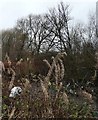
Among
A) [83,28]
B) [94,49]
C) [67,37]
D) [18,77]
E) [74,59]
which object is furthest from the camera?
[67,37]

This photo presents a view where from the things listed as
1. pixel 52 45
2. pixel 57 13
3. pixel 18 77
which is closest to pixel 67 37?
pixel 52 45

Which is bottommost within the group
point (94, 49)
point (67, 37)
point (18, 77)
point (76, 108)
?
point (76, 108)

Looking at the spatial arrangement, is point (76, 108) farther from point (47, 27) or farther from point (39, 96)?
point (47, 27)

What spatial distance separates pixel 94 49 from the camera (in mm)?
9578

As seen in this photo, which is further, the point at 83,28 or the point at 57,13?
the point at 57,13

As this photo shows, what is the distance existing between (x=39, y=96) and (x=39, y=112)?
0.10 m

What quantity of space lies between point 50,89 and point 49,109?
1.06 feet

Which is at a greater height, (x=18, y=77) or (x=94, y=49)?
(x=94, y=49)

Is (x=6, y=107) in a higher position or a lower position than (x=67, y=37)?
lower

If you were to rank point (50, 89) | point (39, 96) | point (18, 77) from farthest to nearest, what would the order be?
point (18, 77), point (50, 89), point (39, 96)

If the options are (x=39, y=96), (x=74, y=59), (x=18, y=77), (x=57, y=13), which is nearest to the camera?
(x=39, y=96)

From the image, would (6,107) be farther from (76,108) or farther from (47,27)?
(47,27)

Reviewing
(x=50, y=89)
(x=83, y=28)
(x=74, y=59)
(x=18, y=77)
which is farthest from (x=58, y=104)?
(x=83, y=28)

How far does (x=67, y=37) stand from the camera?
49.5ft
